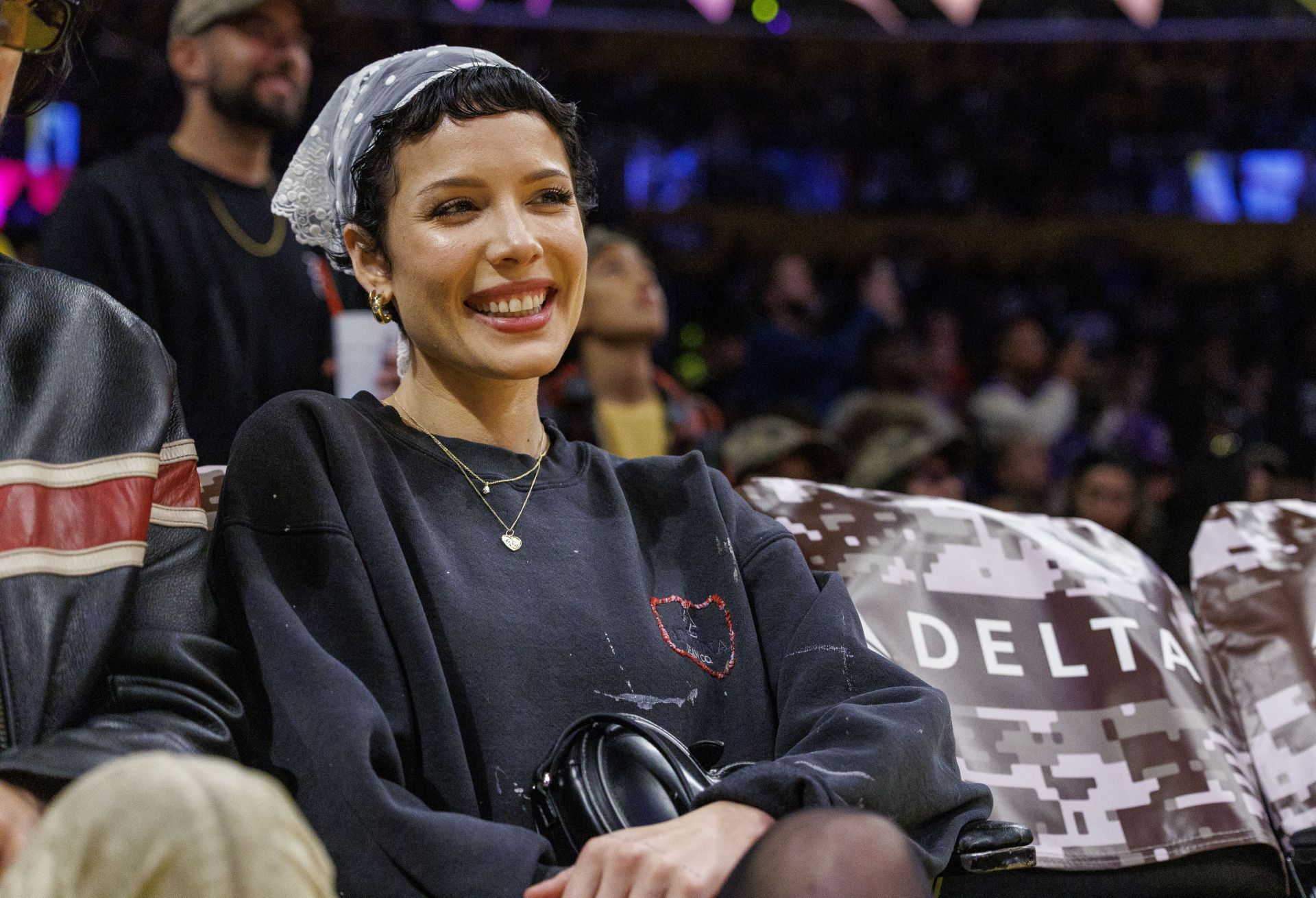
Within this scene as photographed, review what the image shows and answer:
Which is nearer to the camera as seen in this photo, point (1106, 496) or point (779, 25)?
point (1106, 496)

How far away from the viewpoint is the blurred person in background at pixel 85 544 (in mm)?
1430

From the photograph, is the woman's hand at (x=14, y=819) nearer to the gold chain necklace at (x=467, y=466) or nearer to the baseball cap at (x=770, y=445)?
the gold chain necklace at (x=467, y=466)

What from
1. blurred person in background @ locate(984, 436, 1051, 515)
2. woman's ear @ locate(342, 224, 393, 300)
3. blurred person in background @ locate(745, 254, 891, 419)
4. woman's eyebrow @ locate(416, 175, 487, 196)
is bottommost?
blurred person in background @ locate(984, 436, 1051, 515)

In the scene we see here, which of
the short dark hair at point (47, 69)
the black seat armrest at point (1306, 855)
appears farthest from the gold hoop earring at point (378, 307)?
the black seat armrest at point (1306, 855)

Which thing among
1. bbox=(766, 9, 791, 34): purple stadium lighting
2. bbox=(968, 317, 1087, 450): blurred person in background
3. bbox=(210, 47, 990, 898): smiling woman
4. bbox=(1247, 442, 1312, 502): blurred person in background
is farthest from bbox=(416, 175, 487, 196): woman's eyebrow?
bbox=(766, 9, 791, 34): purple stadium lighting

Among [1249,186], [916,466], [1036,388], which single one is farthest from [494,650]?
[1249,186]

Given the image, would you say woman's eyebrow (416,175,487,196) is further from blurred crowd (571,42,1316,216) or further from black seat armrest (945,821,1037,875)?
blurred crowd (571,42,1316,216)

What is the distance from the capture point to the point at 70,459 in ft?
5.04

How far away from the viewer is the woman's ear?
6.32ft

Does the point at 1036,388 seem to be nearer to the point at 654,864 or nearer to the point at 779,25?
the point at 779,25

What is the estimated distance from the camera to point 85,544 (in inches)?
59.1

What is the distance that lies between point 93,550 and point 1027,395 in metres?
6.66

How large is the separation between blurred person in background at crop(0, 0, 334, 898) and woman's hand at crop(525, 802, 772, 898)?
12.0 inches

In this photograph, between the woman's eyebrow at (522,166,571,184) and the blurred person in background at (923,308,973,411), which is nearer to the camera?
the woman's eyebrow at (522,166,571,184)
